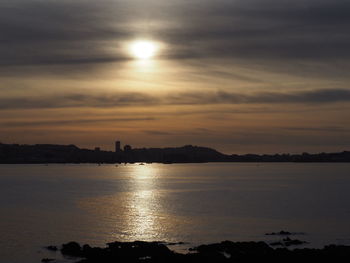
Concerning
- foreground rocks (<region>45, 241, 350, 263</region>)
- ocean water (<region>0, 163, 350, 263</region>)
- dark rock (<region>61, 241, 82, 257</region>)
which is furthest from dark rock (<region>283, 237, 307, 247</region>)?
dark rock (<region>61, 241, 82, 257</region>)

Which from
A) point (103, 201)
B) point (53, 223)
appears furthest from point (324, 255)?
Answer: point (103, 201)

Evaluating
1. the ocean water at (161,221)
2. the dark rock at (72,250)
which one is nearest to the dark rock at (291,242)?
the ocean water at (161,221)

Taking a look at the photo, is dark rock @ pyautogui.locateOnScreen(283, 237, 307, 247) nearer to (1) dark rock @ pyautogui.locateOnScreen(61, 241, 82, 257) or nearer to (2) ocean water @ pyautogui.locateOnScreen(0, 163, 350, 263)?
(2) ocean water @ pyautogui.locateOnScreen(0, 163, 350, 263)

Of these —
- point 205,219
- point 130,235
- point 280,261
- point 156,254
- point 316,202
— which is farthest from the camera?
point 316,202

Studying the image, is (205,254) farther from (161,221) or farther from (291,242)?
(161,221)

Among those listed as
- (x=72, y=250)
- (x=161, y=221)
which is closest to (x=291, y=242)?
(x=72, y=250)

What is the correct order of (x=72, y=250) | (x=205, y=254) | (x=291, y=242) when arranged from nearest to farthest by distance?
(x=205, y=254) < (x=72, y=250) < (x=291, y=242)

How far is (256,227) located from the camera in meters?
65.1

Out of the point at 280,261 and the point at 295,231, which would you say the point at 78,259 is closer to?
the point at 280,261

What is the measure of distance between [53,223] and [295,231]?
28.9 meters

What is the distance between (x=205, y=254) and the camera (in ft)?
143

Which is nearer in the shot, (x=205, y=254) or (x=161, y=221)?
(x=205, y=254)

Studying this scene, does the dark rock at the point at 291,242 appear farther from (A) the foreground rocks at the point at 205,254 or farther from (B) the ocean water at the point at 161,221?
(A) the foreground rocks at the point at 205,254

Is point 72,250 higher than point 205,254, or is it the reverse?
point 205,254
